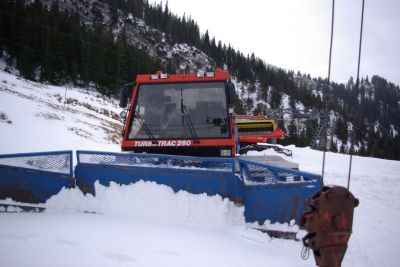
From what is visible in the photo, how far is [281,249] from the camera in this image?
3.59 metres

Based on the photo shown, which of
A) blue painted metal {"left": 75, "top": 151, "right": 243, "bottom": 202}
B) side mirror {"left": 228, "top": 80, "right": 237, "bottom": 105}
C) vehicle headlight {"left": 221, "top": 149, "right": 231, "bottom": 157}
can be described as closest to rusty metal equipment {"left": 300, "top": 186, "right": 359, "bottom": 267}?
blue painted metal {"left": 75, "top": 151, "right": 243, "bottom": 202}

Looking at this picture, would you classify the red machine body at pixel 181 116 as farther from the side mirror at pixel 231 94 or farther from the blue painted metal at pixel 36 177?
the blue painted metal at pixel 36 177

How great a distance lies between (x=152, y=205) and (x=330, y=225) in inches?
107

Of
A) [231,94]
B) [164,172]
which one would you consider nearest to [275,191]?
[164,172]

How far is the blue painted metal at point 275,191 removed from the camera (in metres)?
3.75

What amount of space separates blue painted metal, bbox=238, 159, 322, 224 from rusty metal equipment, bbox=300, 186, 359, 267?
1.80 meters

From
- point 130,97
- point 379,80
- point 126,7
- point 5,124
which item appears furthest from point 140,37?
point 379,80

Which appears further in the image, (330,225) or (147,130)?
(147,130)

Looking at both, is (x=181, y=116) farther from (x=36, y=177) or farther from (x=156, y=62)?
(x=156, y=62)

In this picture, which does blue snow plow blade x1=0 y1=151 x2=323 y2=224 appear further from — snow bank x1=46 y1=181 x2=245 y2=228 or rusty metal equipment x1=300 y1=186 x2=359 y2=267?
rusty metal equipment x1=300 y1=186 x2=359 y2=267

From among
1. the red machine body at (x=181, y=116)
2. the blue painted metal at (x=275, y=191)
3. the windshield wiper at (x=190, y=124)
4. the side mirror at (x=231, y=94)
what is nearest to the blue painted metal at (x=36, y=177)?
the red machine body at (x=181, y=116)

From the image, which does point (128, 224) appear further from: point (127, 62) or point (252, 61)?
point (252, 61)

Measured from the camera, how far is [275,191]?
3910mm

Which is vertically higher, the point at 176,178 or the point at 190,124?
the point at 190,124
